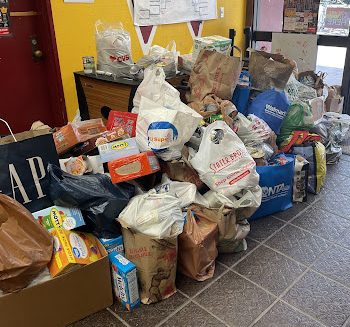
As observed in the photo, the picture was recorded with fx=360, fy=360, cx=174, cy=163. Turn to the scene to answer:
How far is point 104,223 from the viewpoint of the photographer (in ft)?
5.35

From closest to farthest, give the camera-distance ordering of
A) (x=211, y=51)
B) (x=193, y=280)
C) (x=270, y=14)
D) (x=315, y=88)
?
1. (x=193, y=280)
2. (x=211, y=51)
3. (x=315, y=88)
4. (x=270, y=14)

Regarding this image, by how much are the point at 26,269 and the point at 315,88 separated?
9.42ft

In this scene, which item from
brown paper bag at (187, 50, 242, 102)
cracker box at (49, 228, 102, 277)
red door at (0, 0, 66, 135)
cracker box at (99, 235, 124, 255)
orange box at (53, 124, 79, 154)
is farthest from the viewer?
red door at (0, 0, 66, 135)

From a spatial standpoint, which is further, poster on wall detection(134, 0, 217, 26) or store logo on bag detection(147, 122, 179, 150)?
poster on wall detection(134, 0, 217, 26)

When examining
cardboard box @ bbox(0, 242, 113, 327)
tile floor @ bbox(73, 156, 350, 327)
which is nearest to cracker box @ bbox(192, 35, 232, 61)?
tile floor @ bbox(73, 156, 350, 327)

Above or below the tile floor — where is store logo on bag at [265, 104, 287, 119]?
above

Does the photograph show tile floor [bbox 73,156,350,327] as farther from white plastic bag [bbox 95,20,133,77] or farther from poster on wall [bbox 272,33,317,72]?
poster on wall [bbox 272,33,317,72]

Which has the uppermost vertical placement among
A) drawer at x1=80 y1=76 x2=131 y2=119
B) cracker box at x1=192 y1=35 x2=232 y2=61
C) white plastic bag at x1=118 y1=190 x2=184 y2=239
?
cracker box at x1=192 y1=35 x2=232 y2=61

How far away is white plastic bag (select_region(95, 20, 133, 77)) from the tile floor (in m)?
1.42

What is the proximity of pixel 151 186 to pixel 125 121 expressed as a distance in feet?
1.49

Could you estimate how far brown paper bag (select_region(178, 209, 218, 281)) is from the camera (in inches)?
67.6

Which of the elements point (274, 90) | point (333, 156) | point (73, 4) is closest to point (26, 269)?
point (274, 90)

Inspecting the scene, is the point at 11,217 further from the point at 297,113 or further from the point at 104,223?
the point at 297,113

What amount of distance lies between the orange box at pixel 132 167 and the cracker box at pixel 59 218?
0.24 metres
